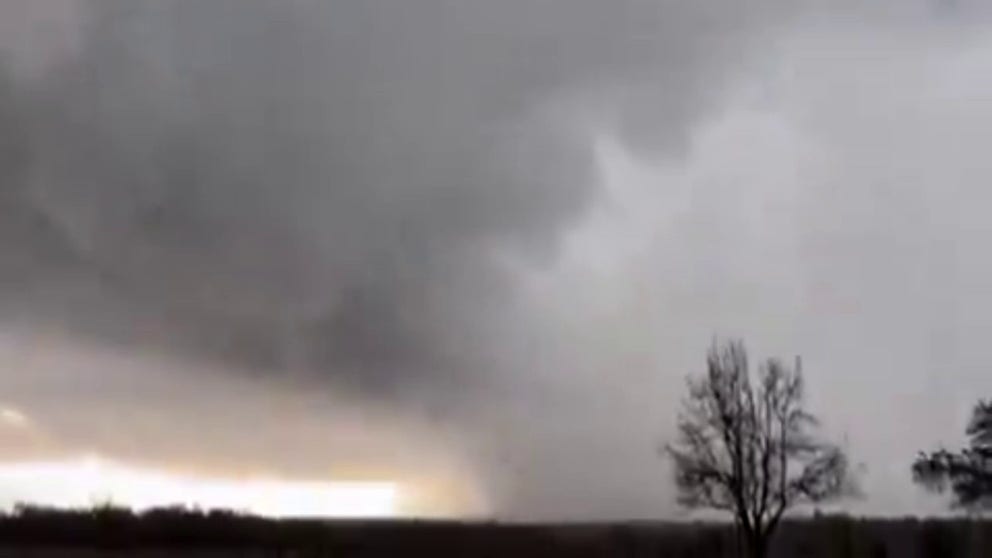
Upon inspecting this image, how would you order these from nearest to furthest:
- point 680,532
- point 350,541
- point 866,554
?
point 866,554 → point 350,541 → point 680,532

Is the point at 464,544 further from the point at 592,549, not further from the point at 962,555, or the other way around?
the point at 962,555

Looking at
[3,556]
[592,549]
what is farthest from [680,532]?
[3,556]

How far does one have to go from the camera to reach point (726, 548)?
73.2m

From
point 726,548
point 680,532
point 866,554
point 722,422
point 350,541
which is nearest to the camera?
point 866,554

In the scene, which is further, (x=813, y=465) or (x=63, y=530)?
(x=63, y=530)

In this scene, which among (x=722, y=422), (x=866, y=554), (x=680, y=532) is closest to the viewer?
(x=866, y=554)

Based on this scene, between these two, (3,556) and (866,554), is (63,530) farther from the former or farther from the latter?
(866,554)

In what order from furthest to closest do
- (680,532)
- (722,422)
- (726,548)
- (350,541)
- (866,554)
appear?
(680,532)
(350,541)
(726,548)
(722,422)
(866,554)

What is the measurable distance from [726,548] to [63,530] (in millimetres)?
36944

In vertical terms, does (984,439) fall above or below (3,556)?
above

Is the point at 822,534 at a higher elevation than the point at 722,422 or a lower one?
lower

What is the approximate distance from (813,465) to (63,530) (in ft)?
141

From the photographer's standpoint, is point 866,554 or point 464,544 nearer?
point 866,554

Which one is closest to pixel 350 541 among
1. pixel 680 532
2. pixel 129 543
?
pixel 129 543
